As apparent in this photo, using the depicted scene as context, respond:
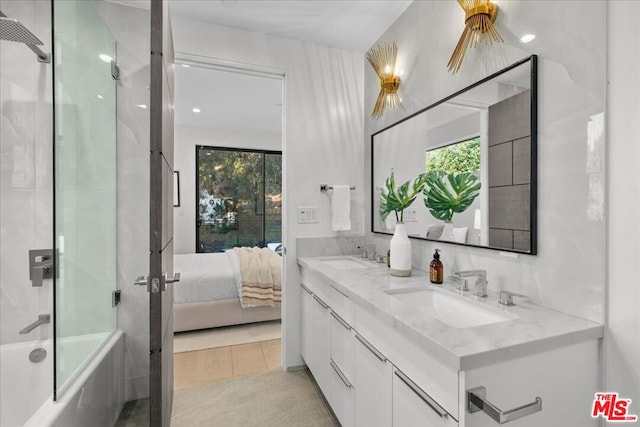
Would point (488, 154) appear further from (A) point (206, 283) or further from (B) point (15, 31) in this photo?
(A) point (206, 283)

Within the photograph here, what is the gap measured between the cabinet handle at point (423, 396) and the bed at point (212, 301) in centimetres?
227

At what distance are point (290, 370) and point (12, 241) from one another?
192cm

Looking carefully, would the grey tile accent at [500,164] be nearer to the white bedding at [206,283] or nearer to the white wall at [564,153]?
the white wall at [564,153]

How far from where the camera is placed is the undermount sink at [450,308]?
1138mm

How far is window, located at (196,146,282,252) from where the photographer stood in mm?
5344

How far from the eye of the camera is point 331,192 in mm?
2414

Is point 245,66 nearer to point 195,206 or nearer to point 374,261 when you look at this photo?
point 374,261

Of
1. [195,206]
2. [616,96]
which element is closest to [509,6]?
[616,96]

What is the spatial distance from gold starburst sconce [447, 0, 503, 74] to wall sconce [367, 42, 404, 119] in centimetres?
62

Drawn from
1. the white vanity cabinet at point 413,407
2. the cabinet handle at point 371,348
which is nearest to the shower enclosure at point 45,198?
the cabinet handle at point 371,348

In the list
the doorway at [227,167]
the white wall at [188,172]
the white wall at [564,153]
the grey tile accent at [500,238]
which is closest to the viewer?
Answer: the white wall at [564,153]

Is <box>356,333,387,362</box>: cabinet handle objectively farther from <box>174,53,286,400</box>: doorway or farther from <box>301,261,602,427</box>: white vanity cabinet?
<box>174,53,286,400</box>: doorway

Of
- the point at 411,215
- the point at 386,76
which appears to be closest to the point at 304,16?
the point at 386,76

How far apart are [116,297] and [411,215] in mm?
1927
